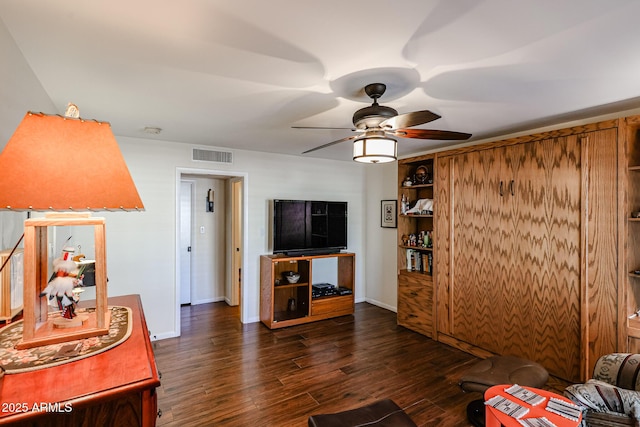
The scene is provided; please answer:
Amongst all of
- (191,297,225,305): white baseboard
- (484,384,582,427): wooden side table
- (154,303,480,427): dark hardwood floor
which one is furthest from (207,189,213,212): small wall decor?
(484,384,582,427): wooden side table

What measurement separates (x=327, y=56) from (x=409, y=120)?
25.8 inches

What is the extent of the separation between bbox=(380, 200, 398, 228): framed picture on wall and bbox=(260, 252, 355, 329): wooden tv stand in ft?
2.60

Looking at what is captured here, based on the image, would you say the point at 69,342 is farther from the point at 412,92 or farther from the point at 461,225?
the point at 461,225

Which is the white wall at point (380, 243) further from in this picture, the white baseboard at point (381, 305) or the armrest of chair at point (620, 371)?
the armrest of chair at point (620, 371)

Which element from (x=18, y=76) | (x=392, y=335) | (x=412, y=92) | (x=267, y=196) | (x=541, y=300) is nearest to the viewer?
(x=18, y=76)

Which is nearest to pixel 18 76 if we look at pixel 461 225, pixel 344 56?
pixel 344 56

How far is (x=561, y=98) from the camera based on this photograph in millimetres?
2416

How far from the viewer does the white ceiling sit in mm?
1372

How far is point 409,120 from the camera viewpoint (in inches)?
79.3

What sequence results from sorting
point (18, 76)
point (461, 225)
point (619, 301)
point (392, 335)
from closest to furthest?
point (18, 76), point (619, 301), point (461, 225), point (392, 335)

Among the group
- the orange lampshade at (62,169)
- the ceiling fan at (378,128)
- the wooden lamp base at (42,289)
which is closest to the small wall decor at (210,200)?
the ceiling fan at (378,128)

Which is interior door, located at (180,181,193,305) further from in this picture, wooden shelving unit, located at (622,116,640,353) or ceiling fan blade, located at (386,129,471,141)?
wooden shelving unit, located at (622,116,640,353)

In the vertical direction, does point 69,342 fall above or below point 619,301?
above

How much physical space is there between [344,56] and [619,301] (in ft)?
9.13
